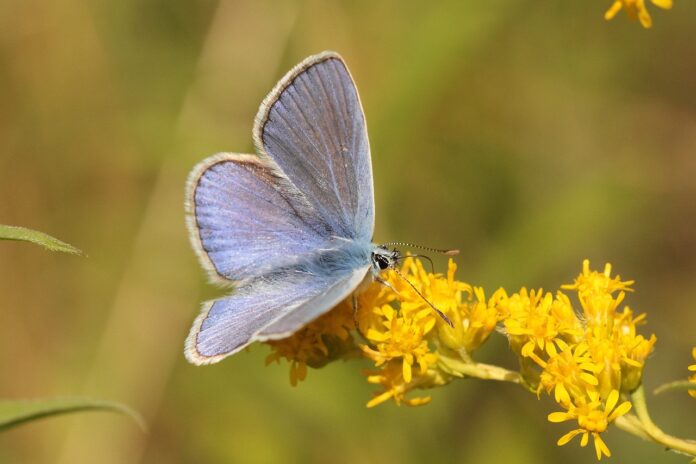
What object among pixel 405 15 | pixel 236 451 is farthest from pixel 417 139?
pixel 236 451

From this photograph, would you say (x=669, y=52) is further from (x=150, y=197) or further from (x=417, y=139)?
(x=150, y=197)

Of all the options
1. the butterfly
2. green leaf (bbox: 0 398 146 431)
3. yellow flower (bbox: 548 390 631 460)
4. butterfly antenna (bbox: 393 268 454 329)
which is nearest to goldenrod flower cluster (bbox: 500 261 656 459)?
yellow flower (bbox: 548 390 631 460)

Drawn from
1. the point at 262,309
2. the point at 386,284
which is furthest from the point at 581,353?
the point at 262,309

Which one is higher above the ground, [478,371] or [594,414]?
Answer: [594,414]

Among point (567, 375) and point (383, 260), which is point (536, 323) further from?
point (383, 260)

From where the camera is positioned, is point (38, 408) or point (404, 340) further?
point (404, 340)

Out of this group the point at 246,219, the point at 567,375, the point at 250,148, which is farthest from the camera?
the point at 250,148

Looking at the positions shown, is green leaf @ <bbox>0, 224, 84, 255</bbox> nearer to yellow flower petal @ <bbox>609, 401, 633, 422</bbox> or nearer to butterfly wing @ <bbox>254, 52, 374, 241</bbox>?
butterfly wing @ <bbox>254, 52, 374, 241</bbox>

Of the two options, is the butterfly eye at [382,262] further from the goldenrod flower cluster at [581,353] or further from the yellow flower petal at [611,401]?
the yellow flower petal at [611,401]
